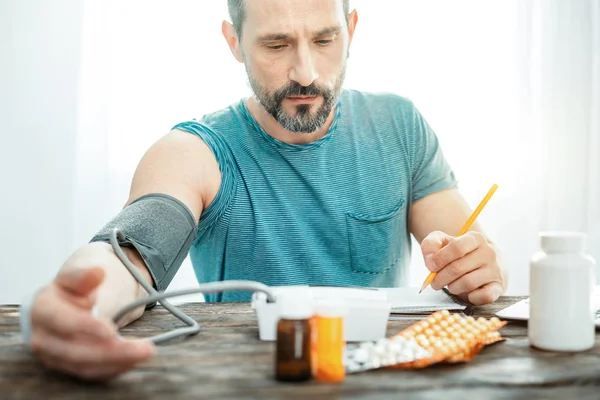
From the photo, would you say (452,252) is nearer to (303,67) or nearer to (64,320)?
(303,67)

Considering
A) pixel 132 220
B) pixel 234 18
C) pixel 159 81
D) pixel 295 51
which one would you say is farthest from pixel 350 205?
pixel 159 81

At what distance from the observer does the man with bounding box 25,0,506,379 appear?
1314 mm

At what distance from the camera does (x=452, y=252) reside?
3.27 ft

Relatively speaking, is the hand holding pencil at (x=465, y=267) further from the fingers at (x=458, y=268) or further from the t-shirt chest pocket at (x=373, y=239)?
the t-shirt chest pocket at (x=373, y=239)

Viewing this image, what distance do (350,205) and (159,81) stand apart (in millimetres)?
1340

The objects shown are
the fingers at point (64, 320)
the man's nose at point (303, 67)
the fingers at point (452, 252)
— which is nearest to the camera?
the fingers at point (64, 320)

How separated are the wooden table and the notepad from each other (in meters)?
0.19

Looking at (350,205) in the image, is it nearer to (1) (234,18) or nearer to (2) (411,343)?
(1) (234,18)

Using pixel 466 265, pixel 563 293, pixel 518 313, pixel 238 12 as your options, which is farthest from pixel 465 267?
pixel 238 12

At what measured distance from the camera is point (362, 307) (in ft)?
2.48

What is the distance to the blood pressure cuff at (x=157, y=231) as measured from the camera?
94cm

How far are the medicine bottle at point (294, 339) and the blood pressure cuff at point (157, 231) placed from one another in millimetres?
394

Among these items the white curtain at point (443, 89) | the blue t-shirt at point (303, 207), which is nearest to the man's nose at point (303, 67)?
the blue t-shirt at point (303, 207)

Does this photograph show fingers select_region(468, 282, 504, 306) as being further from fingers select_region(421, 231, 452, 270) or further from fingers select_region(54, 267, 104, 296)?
fingers select_region(54, 267, 104, 296)
